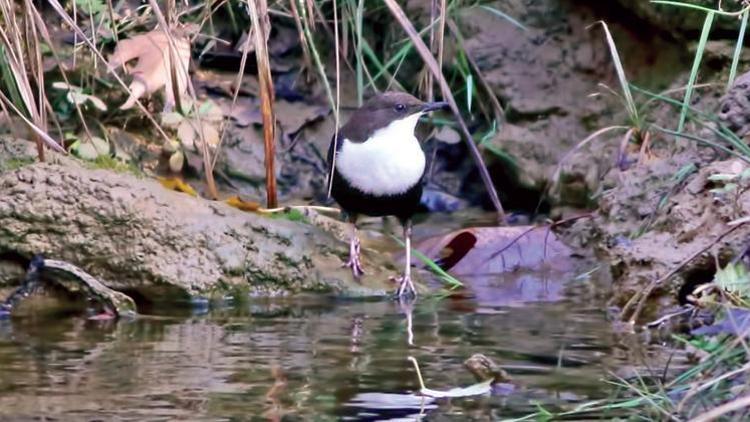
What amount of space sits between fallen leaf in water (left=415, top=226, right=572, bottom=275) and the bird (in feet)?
0.72

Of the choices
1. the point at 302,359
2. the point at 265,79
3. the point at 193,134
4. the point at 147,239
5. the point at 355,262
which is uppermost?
the point at 265,79

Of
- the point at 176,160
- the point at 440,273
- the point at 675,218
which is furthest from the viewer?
the point at 176,160

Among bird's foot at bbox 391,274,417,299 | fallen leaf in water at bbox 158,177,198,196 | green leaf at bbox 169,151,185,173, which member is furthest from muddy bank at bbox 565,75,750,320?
green leaf at bbox 169,151,185,173

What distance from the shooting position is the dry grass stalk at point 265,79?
18.0 feet

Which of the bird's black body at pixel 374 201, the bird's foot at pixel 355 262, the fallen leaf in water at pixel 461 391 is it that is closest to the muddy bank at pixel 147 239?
the bird's foot at pixel 355 262

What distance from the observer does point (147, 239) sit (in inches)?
227

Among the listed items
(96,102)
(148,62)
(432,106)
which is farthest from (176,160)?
(432,106)

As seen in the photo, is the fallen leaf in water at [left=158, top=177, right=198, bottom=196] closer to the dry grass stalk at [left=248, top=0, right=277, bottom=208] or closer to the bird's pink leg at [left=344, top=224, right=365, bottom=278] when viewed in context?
the dry grass stalk at [left=248, top=0, right=277, bottom=208]

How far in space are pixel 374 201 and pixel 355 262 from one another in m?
0.48

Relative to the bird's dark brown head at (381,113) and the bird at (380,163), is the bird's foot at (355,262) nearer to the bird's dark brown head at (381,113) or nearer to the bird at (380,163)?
the bird at (380,163)

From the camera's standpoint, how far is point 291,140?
834cm

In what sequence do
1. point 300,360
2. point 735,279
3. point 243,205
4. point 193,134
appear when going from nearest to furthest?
point 735,279
point 300,360
point 243,205
point 193,134

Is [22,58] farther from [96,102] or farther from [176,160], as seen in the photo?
[176,160]

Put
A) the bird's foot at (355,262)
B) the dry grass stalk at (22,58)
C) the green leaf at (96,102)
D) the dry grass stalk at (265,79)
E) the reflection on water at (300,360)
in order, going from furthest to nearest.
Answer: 1. the green leaf at (96,102)
2. the bird's foot at (355,262)
3. the dry grass stalk at (265,79)
4. the dry grass stalk at (22,58)
5. the reflection on water at (300,360)
